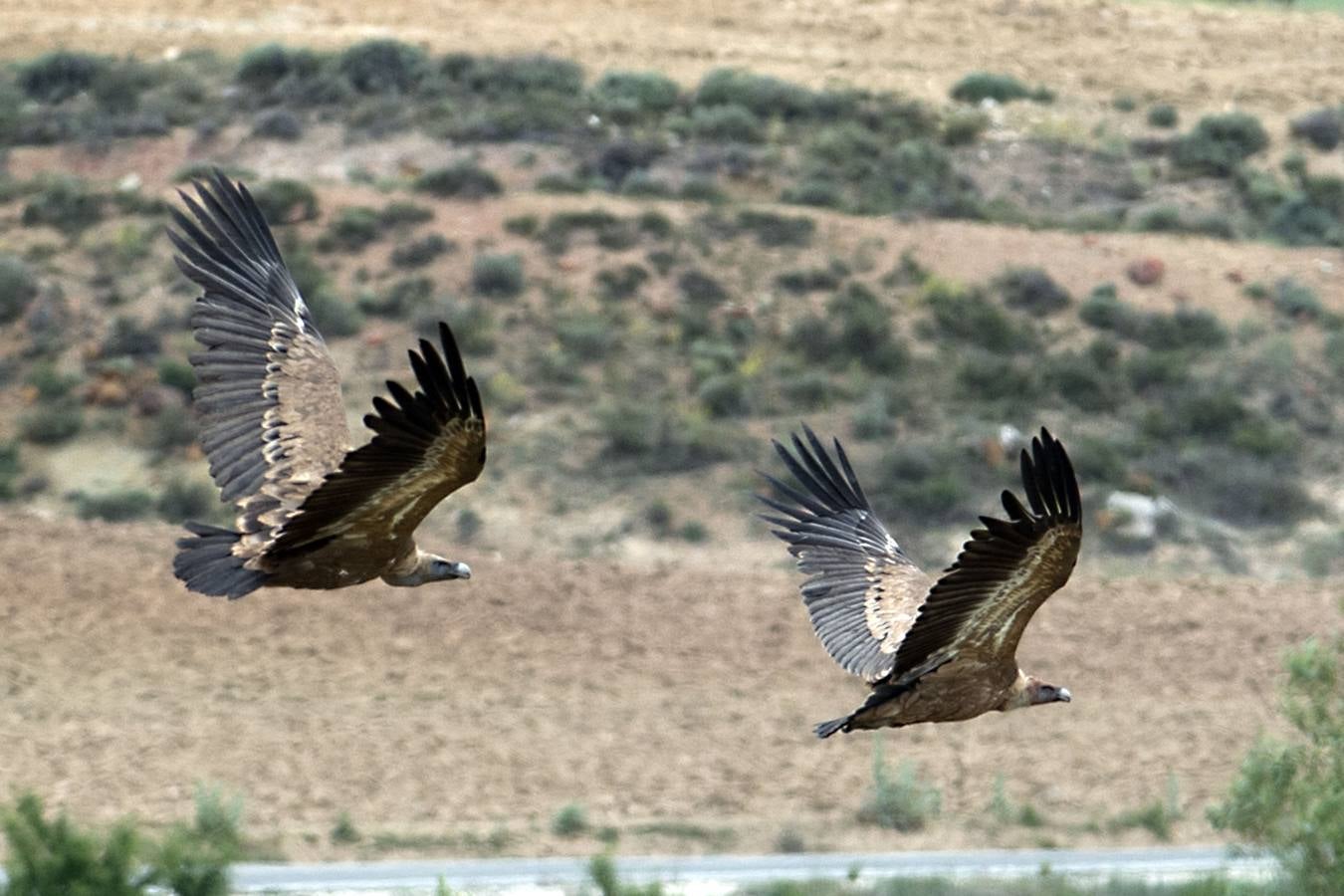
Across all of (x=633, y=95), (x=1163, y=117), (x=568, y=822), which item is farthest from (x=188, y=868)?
(x=1163, y=117)

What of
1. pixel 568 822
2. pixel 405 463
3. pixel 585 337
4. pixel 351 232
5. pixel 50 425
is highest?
pixel 405 463

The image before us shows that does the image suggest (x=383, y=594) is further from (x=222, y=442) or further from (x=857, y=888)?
(x=222, y=442)

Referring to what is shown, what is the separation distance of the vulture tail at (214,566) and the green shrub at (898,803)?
18.2 meters

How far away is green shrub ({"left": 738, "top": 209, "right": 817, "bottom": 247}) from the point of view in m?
45.7

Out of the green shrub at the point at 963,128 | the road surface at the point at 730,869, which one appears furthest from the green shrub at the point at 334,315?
the green shrub at the point at 963,128

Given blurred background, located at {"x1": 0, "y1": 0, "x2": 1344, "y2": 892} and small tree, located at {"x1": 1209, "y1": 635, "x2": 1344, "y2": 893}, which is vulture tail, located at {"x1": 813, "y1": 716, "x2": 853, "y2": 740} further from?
blurred background, located at {"x1": 0, "y1": 0, "x2": 1344, "y2": 892}

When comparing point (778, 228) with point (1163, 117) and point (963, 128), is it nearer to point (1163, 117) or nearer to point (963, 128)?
point (963, 128)

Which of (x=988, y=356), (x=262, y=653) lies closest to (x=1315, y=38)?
(x=988, y=356)

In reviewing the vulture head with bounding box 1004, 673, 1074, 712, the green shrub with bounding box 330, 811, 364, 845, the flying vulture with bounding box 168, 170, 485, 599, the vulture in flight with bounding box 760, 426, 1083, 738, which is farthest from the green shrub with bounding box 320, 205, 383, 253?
the vulture head with bounding box 1004, 673, 1074, 712

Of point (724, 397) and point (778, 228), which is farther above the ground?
point (778, 228)

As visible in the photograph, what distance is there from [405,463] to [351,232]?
3281 centimetres

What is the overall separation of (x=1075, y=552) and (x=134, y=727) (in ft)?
71.5

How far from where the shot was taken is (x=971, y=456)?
4009cm

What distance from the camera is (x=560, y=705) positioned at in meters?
32.7
